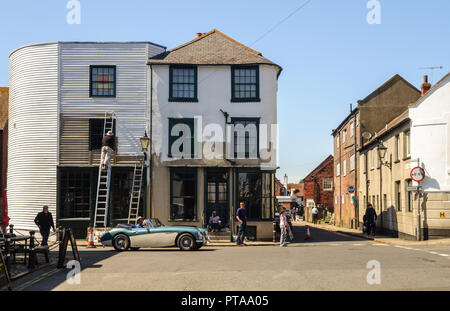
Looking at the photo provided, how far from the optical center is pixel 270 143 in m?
27.8

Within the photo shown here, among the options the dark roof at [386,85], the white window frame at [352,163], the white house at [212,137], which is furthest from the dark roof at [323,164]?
the white house at [212,137]

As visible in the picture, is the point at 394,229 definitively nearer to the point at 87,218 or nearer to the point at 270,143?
the point at 270,143

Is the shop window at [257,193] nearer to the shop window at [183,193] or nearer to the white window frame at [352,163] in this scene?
the shop window at [183,193]

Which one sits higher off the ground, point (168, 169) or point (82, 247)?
point (168, 169)

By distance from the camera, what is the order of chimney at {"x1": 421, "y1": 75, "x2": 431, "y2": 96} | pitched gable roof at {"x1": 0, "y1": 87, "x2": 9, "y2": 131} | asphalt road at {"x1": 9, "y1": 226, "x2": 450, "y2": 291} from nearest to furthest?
asphalt road at {"x1": 9, "y1": 226, "x2": 450, "y2": 291} < chimney at {"x1": 421, "y1": 75, "x2": 431, "y2": 96} < pitched gable roof at {"x1": 0, "y1": 87, "x2": 9, "y2": 131}

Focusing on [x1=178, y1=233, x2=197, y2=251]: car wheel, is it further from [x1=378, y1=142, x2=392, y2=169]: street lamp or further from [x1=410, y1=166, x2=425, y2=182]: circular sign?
[x1=378, y1=142, x2=392, y2=169]: street lamp

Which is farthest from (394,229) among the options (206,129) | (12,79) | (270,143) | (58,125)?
(12,79)

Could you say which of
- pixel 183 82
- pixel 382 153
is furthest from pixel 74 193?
pixel 382 153

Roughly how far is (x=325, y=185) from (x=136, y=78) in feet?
137

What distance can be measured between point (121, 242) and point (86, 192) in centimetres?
777

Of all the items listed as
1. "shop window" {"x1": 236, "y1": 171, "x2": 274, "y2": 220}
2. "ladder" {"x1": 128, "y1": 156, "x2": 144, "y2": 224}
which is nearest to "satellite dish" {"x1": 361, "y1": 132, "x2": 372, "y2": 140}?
"shop window" {"x1": 236, "y1": 171, "x2": 274, "y2": 220}

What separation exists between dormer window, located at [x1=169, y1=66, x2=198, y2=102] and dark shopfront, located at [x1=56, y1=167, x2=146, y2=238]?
438cm

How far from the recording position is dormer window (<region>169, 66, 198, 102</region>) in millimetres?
28109

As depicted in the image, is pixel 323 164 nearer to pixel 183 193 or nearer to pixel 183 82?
pixel 183 82
